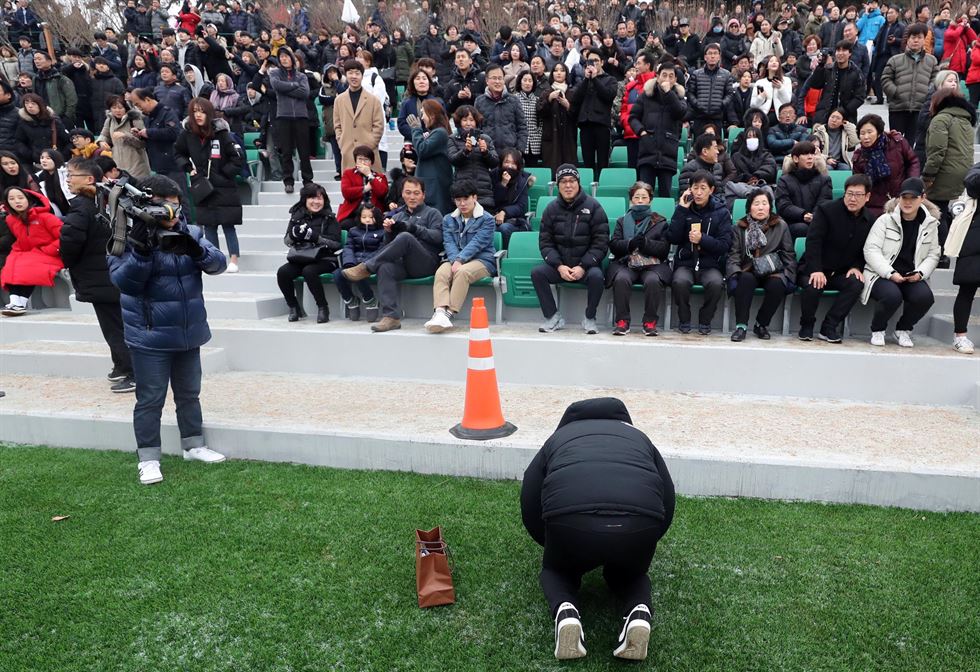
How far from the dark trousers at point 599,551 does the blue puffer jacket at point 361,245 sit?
4.80 meters

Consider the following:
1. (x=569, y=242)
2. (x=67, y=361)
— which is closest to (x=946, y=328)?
(x=569, y=242)

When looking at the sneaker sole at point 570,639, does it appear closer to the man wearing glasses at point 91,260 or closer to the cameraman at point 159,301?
the cameraman at point 159,301

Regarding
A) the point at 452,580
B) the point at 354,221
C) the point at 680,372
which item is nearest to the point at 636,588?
the point at 452,580

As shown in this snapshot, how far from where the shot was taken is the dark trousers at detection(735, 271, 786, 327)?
662 cm

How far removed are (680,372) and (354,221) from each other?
3903mm

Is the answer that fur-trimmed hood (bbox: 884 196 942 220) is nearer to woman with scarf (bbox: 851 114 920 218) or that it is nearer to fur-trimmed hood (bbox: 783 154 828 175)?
woman with scarf (bbox: 851 114 920 218)

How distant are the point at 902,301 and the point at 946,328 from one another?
50cm

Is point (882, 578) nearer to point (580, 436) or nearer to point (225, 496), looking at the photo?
point (580, 436)

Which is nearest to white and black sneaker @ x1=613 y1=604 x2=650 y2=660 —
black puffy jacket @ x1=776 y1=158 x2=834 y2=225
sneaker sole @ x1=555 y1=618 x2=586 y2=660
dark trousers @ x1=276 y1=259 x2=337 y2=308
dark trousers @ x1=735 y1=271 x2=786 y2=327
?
sneaker sole @ x1=555 y1=618 x2=586 y2=660

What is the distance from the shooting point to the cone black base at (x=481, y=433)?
486 cm

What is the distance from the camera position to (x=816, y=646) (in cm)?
304

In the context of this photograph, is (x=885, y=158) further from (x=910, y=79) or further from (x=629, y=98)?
(x=629, y=98)

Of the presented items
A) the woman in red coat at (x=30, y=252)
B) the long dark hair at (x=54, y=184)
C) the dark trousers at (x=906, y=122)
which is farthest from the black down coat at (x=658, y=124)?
the long dark hair at (x=54, y=184)

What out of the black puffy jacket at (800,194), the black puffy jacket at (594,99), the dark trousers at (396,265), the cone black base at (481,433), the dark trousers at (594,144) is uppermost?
the black puffy jacket at (594,99)
